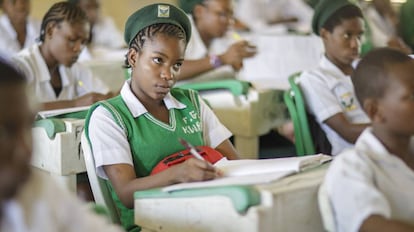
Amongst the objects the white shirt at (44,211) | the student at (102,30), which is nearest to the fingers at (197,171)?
the white shirt at (44,211)

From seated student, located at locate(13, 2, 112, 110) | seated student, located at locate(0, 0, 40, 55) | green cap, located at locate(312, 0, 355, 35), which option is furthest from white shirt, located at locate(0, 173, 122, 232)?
seated student, located at locate(0, 0, 40, 55)

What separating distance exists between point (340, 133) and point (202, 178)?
37.1 inches

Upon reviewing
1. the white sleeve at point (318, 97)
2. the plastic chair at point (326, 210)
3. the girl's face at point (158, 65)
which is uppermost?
the girl's face at point (158, 65)

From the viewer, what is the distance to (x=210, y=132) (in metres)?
1.98

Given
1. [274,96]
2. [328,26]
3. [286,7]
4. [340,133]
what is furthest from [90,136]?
[286,7]

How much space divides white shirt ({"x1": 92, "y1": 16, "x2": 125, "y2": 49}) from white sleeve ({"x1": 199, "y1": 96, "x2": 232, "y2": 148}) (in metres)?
2.74

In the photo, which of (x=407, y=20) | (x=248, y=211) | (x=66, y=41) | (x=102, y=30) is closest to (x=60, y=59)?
(x=66, y=41)

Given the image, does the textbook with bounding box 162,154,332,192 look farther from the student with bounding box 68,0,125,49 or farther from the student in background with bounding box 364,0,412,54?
the student with bounding box 68,0,125,49

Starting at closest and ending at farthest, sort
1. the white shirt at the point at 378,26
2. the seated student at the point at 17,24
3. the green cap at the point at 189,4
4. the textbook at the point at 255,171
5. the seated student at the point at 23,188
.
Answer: the seated student at the point at 23,188
the textbook at the point at 255,171
the green cap at the point at 189,4
the seated student at the point at 17,24
the white shirt at the point at 378,26

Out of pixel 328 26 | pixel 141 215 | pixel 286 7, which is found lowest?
pixel 141 215

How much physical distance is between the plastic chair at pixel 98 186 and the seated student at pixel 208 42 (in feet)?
4.35

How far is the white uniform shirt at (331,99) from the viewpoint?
2.38m

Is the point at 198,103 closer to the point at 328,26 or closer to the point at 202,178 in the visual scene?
the point at 202,178

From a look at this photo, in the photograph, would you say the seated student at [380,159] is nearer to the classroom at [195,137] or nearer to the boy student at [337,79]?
the classroom at [195,137]
